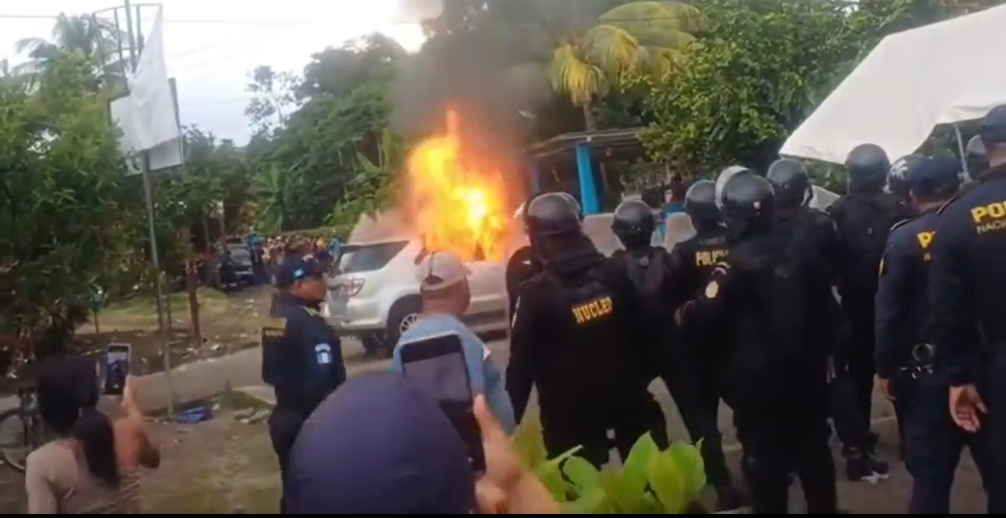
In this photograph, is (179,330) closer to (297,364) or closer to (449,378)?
(297,364)

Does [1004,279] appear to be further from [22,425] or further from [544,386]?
[22,425]

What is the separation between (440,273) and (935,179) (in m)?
2.53

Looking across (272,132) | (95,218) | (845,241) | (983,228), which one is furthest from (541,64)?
(272,132)

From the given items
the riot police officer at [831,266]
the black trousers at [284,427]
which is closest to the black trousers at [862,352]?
the riot police officer at [831,266]

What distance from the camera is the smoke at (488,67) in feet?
81.3

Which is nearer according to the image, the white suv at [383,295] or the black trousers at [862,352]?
the black trousers at [862,352]

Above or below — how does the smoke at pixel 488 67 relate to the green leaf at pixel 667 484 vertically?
above

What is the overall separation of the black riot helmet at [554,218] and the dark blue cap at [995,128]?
161 cm

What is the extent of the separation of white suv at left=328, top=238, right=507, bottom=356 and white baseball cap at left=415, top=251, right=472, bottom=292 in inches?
457

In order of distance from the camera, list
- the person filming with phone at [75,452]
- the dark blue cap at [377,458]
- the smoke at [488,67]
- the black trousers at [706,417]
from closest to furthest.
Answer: the dark blue cap at [377,458]
the person filming with phone at [75,452]
the black trousers at [706,417]
the smoke at [488,67]

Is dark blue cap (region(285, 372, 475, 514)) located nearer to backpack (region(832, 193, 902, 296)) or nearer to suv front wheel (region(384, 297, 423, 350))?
backpack (region(832, 193, 902, 296))

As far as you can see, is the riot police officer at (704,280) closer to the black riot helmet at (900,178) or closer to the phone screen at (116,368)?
the black riot helmet at (900,178)

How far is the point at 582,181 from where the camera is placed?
81.0ft

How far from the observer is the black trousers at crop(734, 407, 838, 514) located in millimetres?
4699
